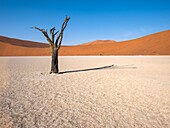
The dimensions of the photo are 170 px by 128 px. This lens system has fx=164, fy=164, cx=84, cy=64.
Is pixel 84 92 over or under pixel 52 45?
under

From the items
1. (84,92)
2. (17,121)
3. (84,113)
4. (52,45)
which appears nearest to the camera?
(17,121)

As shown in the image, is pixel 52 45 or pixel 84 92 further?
pixel 52 45

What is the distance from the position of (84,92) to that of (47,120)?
2.73 m

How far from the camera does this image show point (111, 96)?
18.9 feet

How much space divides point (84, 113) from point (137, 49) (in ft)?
182

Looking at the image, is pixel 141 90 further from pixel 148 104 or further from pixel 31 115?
pixel 31 115

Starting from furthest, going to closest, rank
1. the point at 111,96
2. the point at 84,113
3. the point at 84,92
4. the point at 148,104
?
the point at 84,92
the point at 111,96
the point at 148,104
the point at 84,113

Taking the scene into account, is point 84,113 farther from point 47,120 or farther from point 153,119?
point 153,119

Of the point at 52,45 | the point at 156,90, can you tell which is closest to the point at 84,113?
the point at 156,90

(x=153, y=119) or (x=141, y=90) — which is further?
(x=141, y=90)

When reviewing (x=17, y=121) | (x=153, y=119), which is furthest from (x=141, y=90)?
(x=17, y=121)

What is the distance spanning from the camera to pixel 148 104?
16.3ft

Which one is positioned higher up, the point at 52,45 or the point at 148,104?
the point at 52,45

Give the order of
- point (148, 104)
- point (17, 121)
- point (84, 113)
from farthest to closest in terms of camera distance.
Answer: point (148, 104) < point (84, 113) < point (17, 121)
